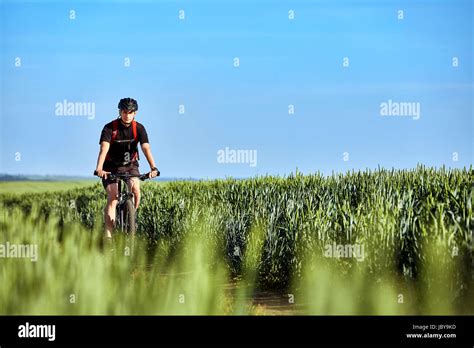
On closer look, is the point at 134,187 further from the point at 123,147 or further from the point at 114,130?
the point at 114,130

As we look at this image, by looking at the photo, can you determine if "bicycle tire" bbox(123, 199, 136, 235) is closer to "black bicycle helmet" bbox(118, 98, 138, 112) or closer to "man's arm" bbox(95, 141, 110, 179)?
"man's arm" bbox(95, 141, 110, 179)

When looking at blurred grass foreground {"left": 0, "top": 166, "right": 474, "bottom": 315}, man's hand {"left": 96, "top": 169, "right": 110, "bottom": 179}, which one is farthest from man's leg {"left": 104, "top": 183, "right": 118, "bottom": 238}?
man's hand {"left": 96, "top": 169, "right": 110, "bottom": 179}

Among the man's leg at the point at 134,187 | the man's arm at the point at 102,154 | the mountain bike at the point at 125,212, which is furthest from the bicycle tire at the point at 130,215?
the man's arm at the point at 102,154

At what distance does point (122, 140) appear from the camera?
33.9ft

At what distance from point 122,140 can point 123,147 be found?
0.13 metres

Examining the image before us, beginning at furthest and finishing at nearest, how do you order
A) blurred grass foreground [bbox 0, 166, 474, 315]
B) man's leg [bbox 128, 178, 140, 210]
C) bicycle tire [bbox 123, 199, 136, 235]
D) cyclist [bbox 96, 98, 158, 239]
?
bicycle tire [bbox 123, 199, 136, 235] → man's leg [bbox 128, 178, 140, 210] → cyclist [bbox 96, 98, 158, 239] → blurred grass foreground [bbox 0, 166, 474, 315]

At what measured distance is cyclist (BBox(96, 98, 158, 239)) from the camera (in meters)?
10.1

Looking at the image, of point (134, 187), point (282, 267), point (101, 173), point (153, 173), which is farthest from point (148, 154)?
point (282, 267)

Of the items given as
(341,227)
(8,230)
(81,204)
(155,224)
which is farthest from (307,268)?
(81,204)
